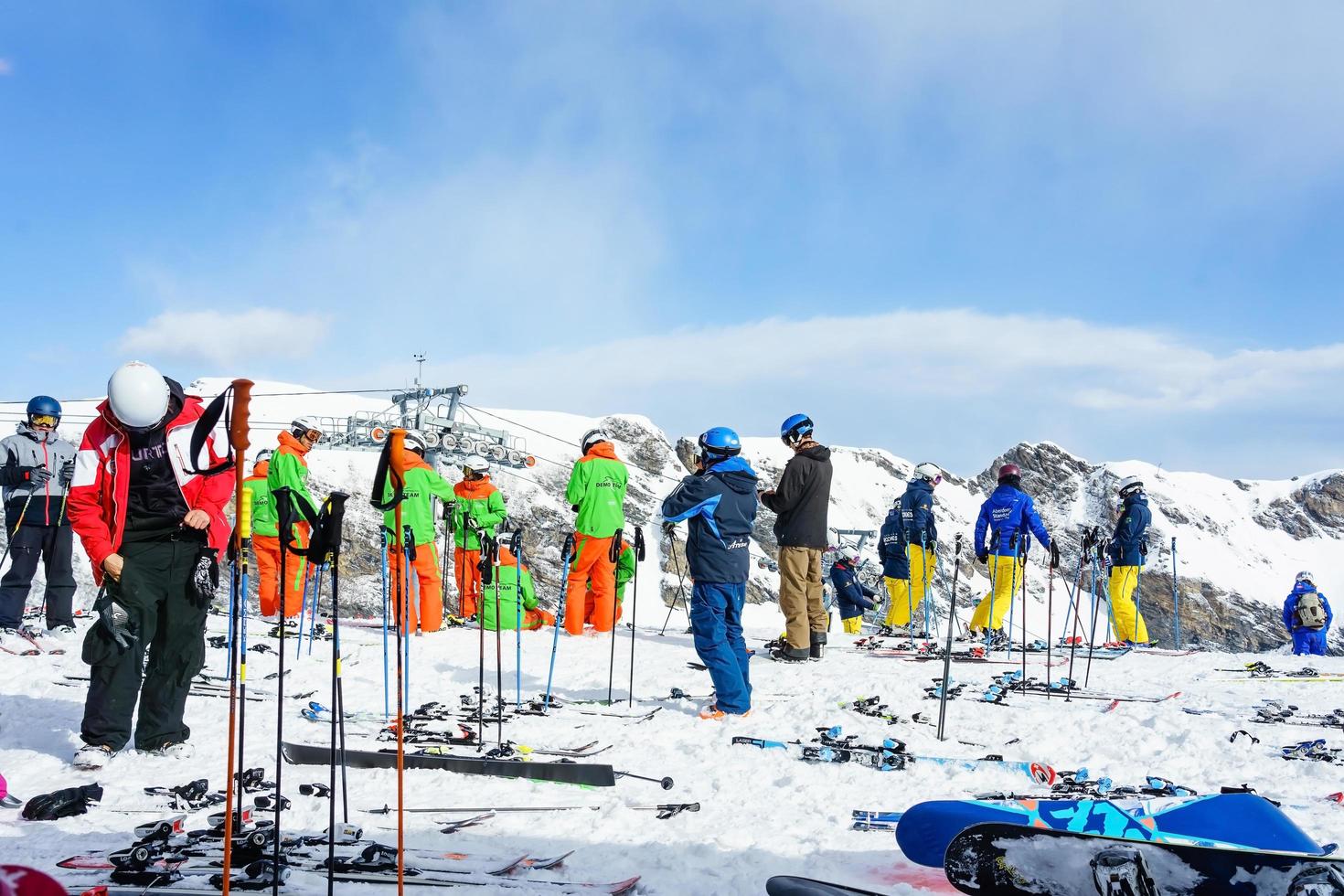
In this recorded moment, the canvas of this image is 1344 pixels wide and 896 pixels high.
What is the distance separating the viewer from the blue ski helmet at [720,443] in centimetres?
612

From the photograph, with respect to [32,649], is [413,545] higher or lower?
higher

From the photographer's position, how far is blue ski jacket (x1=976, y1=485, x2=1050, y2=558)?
9727 millimetres

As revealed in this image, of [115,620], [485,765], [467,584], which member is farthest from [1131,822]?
[467,584]

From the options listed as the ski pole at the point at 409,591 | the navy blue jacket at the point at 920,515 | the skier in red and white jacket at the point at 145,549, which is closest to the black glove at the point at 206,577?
the skier in red and white jacket at the point at 145,549

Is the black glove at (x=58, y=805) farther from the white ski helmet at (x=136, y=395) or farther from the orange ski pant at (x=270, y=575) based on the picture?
the orange ski pant at (x=270, y=575)

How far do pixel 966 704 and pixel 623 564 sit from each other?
5.08 meters

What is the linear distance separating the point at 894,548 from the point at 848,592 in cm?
131

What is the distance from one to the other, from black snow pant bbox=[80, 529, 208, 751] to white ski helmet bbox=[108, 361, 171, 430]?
687mm

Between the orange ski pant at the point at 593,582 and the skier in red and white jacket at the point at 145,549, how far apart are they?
17.1ft

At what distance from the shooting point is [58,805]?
3570 mm

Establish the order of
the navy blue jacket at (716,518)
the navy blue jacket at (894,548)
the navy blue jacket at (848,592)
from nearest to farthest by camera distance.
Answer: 1. the navy blue jacket at (716,518)
2. the navy blue jacket at (894,548)
3. the navy blue jacket at (848,592)

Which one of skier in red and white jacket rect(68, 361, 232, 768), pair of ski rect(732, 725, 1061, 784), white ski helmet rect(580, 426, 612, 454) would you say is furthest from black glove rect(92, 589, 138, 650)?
white ski helmet rect(580, 426, 612, 454)

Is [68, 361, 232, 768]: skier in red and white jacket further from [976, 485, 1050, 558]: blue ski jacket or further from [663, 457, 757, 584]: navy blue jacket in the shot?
[976, 485, 1050, 558]: blue ski jacket

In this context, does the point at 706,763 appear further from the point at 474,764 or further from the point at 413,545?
the point at 413,545
